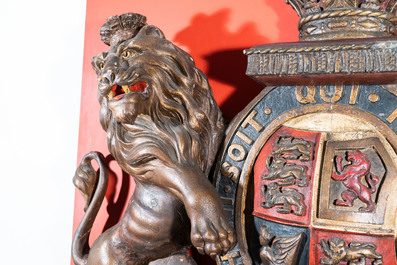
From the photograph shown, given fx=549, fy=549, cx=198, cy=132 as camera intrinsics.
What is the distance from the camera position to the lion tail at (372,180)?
85 centimetres

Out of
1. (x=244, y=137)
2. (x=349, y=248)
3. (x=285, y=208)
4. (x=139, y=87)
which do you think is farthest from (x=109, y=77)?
(x=349, y=248)

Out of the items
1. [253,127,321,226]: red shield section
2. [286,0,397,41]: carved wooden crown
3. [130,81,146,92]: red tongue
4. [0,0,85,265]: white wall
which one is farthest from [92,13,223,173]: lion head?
[0,0,85,265]: white wall

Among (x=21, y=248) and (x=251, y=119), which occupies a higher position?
(x=251, y=119)

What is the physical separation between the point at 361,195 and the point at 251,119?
24 cm

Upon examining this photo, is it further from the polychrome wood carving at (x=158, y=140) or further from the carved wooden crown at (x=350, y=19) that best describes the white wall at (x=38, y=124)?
the carved wooden crown at (x=350, y=19)

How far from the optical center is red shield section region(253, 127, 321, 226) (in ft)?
2.92

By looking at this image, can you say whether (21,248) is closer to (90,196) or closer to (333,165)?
(90,196)

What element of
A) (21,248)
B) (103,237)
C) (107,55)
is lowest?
(21,248)

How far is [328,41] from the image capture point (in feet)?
2.97

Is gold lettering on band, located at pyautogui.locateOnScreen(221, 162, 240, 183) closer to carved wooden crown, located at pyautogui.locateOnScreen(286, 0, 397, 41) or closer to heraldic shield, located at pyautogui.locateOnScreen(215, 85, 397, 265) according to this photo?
heraldic shield, located at pyautogui.locateOnScreen(215, 85, 397, 265)

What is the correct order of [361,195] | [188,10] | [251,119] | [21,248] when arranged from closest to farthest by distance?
1. [361,195]
2. [251,119]
3. [188,10]
4. [21,248]

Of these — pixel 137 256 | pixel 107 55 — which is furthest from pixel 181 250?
pixel 107 55

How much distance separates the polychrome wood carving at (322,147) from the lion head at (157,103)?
6cm

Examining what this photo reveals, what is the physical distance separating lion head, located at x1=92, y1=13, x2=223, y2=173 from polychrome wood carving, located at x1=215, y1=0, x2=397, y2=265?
0.21 ft
